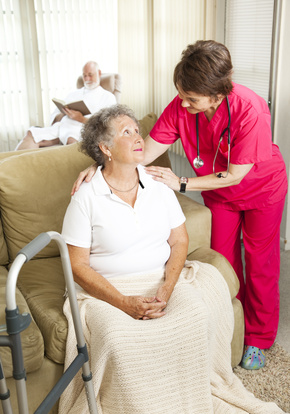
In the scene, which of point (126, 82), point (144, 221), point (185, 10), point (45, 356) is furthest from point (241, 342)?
point (126, 82)

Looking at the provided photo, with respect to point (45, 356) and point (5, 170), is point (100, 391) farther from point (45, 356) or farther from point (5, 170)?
point (5, 170)

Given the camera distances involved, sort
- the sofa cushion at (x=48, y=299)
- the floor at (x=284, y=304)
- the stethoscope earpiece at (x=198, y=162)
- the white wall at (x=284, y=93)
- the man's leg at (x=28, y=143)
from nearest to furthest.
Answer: the sofa cushion at (x=48, y=299)
the stethoscope earpiece at (x=198, y=162)
the floor at (x=284, y=304)
the white wall at (x=284, y=93)
the man's leg at (x=28, y=143)

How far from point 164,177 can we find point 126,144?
0.23m

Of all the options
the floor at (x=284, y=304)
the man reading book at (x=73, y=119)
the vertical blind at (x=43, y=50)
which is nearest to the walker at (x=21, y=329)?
the floor at (x=284, y=304)

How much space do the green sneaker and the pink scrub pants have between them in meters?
0.04

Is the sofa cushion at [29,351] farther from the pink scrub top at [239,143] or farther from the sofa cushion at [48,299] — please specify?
the pink scrub top at [239,143]

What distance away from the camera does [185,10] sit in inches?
152

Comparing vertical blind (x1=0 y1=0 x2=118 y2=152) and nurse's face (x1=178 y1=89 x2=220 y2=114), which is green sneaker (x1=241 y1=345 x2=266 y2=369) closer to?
nurse's face (x1=178 y1=89 x2=220 y2=114)

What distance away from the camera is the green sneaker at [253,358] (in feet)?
6.76

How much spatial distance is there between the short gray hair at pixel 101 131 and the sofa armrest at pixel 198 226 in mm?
450

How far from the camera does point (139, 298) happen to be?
1.69 m

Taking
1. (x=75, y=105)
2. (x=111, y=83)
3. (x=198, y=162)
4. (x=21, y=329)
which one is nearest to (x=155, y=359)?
(x=21, y=329)

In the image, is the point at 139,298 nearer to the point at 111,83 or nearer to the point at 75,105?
the point at 75,105

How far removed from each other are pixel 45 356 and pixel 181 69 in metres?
1.06
